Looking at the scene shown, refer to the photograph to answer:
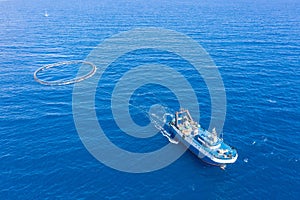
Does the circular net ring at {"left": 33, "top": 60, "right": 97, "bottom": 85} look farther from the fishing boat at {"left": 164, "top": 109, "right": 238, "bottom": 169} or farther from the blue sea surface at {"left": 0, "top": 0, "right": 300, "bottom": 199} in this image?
the fishing boat at {"left": 164, "top": 109, "right": 238, "bottom": 169}

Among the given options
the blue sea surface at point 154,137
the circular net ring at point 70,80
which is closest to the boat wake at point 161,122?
the blue sea surface at point 154,137

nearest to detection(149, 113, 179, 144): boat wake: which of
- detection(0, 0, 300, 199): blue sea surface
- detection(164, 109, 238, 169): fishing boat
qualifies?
detection(164, 109, 238, 169): fishing boat

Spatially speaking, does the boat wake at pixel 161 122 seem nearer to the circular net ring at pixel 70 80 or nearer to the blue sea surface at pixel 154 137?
the blue sea surface at pixel 154 137

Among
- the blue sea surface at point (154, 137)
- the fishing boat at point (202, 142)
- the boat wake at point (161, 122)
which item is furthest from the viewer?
the boat wake at point (161, 122)

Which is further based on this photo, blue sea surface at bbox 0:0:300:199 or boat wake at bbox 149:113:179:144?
boat wake at bbox 149:113:179:144

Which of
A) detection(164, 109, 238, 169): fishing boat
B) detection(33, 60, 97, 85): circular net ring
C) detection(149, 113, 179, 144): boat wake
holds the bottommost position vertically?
detection(164, 109, 238, 169): fishing boat

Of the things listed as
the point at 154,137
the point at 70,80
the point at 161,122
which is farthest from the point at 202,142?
the point at 70,80

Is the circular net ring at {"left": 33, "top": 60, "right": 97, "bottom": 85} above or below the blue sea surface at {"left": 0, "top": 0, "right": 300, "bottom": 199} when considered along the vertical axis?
above

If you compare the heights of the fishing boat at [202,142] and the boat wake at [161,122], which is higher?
the boat wake at [161,122]
